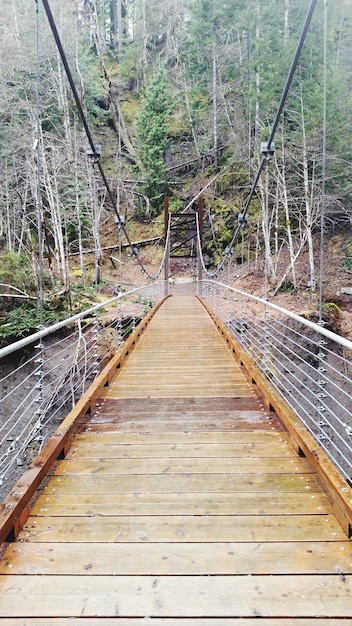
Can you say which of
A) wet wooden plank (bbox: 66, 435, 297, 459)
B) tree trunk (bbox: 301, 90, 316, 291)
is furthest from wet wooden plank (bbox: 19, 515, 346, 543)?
tree trunk (bbox: 301, 90, 316, 291)

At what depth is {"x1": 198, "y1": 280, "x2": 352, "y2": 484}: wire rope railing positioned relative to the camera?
2.18 metres

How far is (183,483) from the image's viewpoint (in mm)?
1843

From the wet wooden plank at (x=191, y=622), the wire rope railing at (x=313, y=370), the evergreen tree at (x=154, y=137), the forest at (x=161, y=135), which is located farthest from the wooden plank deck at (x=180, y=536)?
the evergreen tree at (x=154, y=137)

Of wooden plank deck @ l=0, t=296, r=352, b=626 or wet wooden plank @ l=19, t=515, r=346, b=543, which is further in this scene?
wet wooden plank @ l=19, t=515, r=346, b=543

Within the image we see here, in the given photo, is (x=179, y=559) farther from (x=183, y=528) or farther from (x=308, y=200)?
(x=308, y=200)

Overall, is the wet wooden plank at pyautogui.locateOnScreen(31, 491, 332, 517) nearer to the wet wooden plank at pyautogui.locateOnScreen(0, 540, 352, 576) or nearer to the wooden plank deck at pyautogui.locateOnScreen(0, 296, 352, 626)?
the wooden plank deck at pyautogui.locateOnScreen(0, 296, 352, 626)

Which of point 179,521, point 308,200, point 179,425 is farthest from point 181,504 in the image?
point 308,200

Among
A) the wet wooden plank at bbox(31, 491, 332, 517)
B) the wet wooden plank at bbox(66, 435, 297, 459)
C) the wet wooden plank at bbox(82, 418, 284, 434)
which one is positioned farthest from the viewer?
the wet wooden plank at bbox(82, 418, 284, 434)

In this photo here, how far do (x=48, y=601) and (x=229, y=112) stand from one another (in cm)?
1925

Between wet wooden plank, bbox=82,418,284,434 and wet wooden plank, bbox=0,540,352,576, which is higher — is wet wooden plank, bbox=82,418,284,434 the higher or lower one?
the lower one

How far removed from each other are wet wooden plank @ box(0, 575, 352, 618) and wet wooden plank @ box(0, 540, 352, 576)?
3 centimetres

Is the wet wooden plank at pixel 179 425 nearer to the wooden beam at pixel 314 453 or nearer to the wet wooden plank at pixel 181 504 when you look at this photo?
the wooden beam at pixel 314 453

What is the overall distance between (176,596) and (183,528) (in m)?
0.33

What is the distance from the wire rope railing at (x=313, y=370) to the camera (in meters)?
2.18
